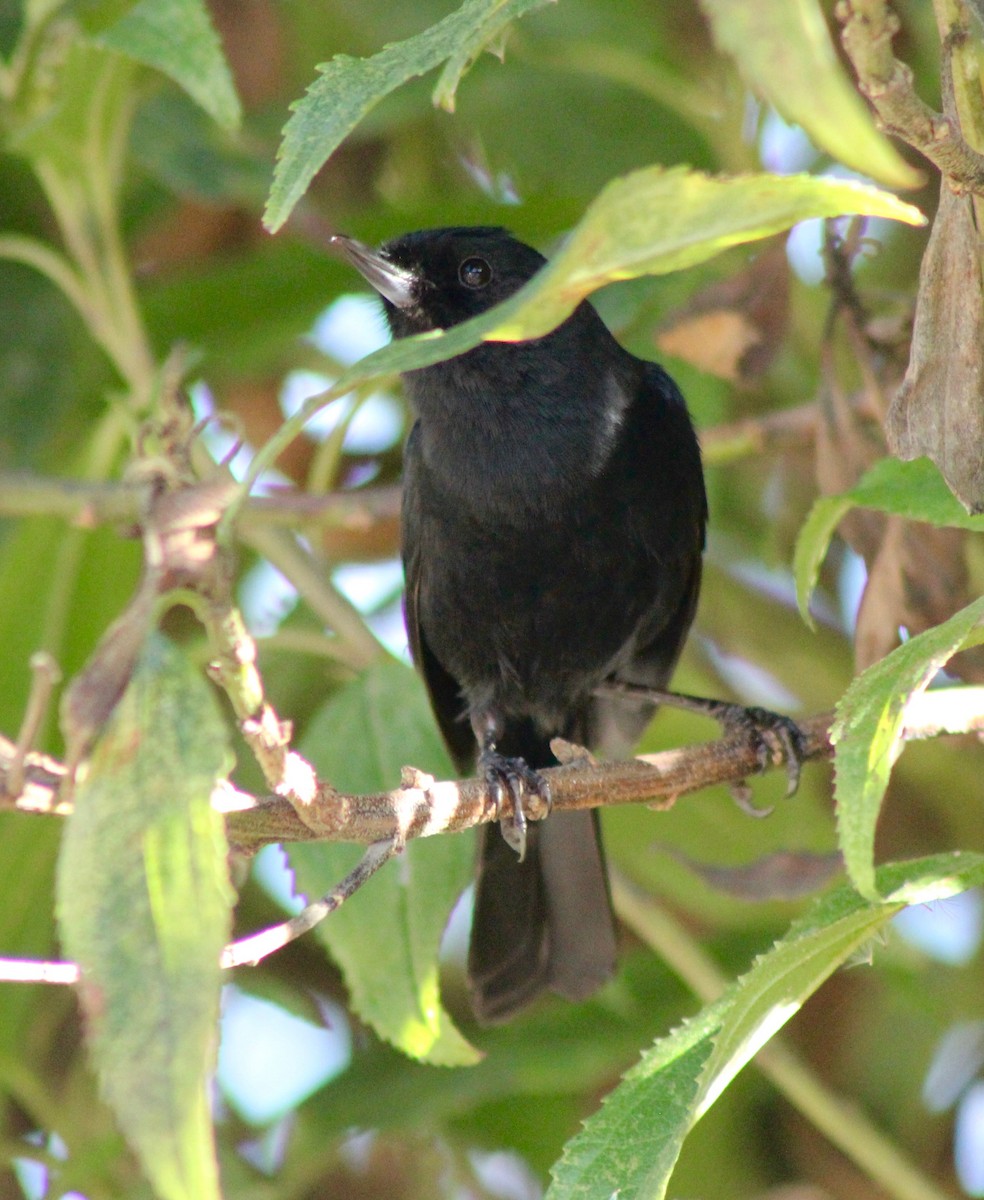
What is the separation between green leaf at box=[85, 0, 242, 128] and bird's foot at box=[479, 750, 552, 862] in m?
1.06

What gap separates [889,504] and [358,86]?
0.96m

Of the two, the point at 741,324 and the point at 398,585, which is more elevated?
the point at 741,324

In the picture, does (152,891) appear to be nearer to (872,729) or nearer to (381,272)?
(872,729)

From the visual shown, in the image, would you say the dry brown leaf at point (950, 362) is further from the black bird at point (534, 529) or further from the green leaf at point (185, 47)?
the black bird at point (534, 529)

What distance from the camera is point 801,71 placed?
1.07 m

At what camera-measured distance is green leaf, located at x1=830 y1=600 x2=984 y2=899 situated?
1.49m

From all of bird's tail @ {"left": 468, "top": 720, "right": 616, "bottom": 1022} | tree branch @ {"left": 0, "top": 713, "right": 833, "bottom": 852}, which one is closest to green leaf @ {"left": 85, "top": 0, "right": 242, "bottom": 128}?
tree branch @ {"left": 0, "top": 713, "right": 833, "bottom": 852}

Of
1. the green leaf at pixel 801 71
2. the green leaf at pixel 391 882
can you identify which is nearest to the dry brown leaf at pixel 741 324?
the green leaf at pixel 391 882

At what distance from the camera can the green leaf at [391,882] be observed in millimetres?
2512

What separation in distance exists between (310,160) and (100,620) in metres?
2.53

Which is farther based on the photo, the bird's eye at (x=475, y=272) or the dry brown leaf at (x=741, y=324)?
the bird's eye at (x=475, y=272)

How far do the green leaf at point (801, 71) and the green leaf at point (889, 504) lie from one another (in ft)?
3.42

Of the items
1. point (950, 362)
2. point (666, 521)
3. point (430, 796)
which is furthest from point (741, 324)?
point (430, 796)

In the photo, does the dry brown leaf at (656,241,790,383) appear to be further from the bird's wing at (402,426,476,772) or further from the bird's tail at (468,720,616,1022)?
the bird's tail at (468,720,616,1022)
